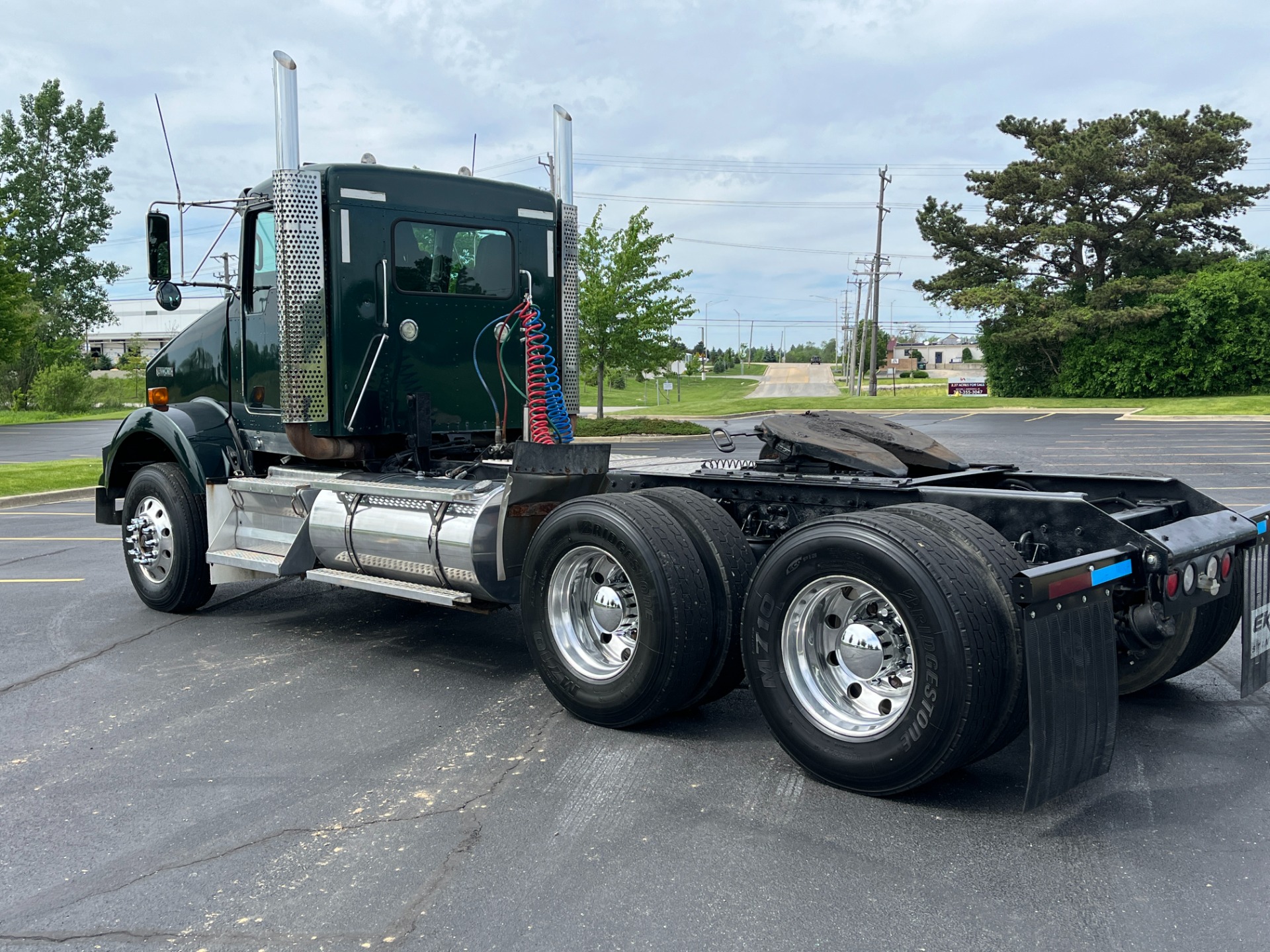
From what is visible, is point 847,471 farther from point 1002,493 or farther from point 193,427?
point 193,427

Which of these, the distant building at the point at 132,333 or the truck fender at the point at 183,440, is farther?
the distant building at the point at 132,333

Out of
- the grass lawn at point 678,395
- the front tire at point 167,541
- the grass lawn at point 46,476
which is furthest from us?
the grass lawn at point 678,395

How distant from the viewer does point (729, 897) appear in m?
3.39

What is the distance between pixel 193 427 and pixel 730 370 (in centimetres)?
16183

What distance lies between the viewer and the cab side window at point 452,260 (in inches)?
270

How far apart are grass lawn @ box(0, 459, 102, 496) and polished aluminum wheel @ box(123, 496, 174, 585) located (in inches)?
368

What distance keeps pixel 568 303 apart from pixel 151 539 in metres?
3.41

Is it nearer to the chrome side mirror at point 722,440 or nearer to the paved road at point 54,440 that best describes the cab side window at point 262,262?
the chrome side mirror at point 722,440

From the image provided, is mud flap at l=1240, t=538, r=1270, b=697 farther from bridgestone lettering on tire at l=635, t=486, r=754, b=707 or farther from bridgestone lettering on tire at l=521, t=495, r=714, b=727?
bridgestone lettering on tire at l=521, t=495, r=714, b=727

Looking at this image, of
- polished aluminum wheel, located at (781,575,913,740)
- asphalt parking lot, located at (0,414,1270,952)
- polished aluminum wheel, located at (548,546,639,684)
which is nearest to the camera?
asphalt parking lot, located at (0,414,1270,952)

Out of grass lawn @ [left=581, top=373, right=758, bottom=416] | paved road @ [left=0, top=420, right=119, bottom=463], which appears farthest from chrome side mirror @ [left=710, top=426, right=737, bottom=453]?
grass lawn @ [left=581, top=373, right=758, bottom=416]

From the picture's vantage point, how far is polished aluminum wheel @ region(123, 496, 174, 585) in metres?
7.56

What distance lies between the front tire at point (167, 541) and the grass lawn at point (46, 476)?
9341 millimetres

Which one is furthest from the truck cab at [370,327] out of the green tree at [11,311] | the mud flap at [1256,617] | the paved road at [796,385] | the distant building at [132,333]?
the paved road at [796,385]
